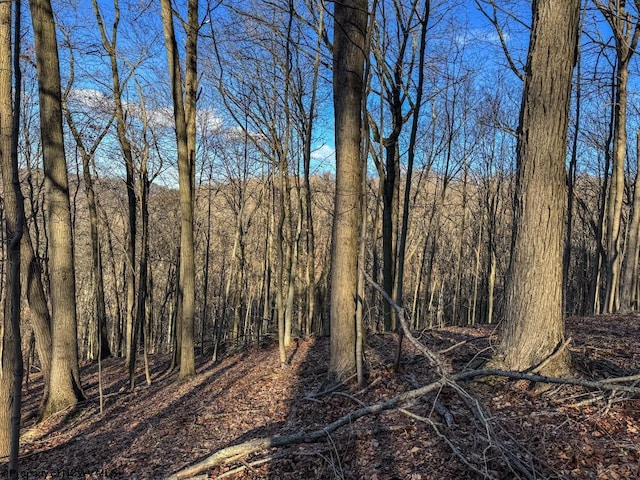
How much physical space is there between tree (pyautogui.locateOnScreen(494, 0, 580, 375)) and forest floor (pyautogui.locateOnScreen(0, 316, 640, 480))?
→ 42 centimetres

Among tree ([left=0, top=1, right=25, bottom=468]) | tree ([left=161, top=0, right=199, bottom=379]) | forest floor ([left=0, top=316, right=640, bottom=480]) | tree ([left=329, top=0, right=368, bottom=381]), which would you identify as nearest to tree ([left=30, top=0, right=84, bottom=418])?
tree ([left=0, top=1, right=25, bottom=468])

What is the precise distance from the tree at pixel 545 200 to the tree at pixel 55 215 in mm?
7213

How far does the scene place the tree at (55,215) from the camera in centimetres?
730

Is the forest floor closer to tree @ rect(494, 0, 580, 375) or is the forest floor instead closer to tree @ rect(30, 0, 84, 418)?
tree @ rect(494, 0, 580, 375)

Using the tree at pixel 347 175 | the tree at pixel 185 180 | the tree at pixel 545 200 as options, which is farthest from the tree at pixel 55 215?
the tree at pixel 545 200

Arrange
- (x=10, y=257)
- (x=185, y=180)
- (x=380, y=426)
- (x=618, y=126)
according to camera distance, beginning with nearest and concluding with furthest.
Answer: (x=10, y=257) → (x=380, y=426) → (x=185, y=180) → (x=618, y=126)

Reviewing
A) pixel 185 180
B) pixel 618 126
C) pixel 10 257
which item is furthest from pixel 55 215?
pixel 618 126

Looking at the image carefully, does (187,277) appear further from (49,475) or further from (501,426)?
(501,426)

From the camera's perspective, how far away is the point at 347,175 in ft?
17.9

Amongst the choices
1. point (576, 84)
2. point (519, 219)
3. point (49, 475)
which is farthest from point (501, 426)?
point (576, 84)

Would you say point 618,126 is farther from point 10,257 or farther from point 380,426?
point 10,257

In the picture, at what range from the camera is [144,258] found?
8859mm

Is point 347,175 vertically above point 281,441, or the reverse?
point 347,175

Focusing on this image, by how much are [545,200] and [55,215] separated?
7.60m
